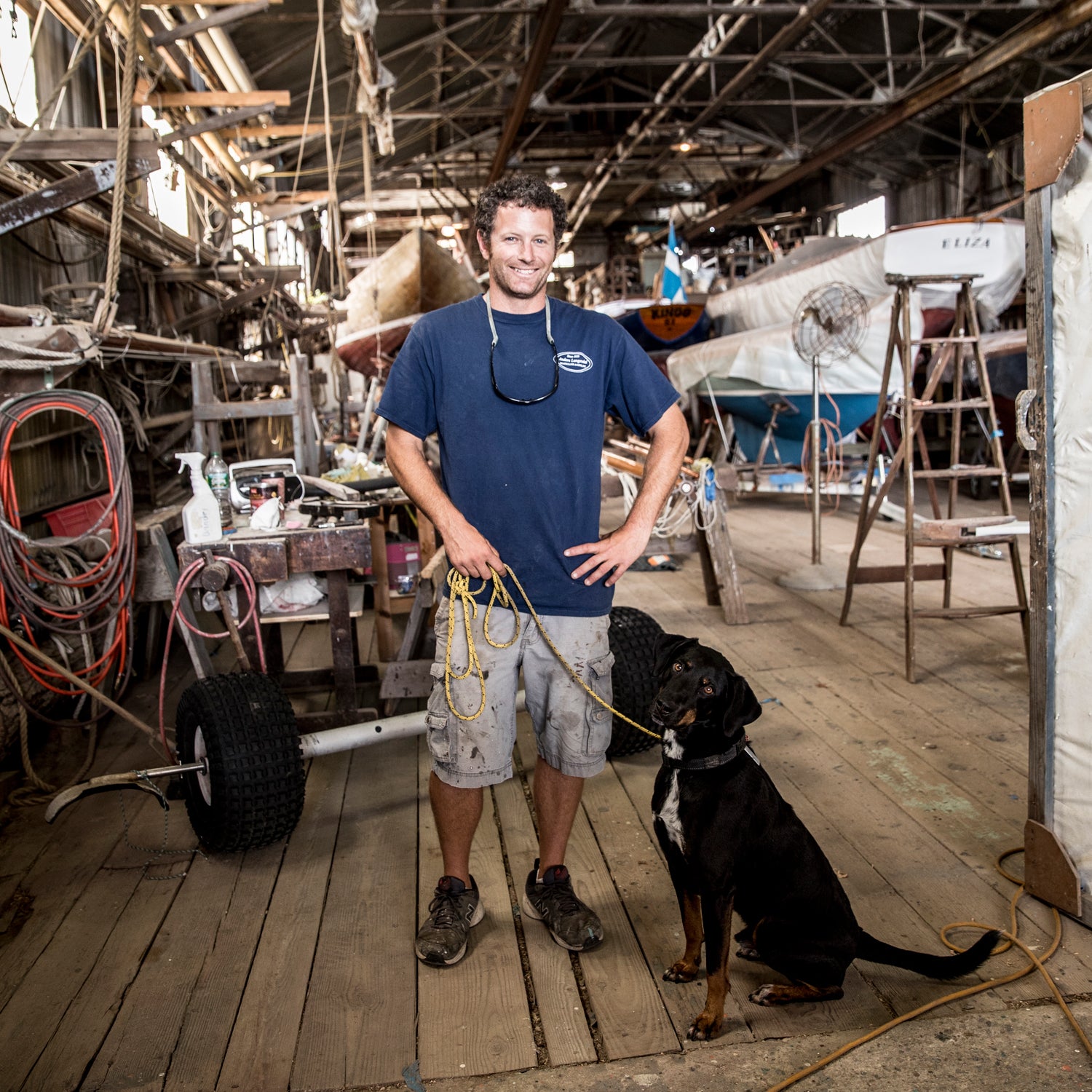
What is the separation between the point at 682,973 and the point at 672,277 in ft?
42.7

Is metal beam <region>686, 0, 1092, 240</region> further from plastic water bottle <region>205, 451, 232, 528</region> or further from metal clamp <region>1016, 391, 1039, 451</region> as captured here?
plastic water bottle <region>205, 451, 232, 528</region>

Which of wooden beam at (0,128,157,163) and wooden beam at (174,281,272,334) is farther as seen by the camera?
wooden beam at (174,281,272,334)

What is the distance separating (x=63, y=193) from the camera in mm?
3879

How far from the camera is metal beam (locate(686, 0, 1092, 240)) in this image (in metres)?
9.35

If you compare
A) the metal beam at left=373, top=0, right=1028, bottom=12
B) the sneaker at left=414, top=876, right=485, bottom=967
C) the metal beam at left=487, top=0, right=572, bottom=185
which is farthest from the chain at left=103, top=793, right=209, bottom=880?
the metal beam at left=373, top=0, right=1028, bottom=12

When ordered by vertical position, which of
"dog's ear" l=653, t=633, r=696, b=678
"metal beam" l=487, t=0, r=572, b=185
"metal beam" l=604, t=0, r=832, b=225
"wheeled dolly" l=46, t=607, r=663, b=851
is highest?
"metal beam" l=604, t=0, r=832, b=225

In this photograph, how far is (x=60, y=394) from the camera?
3686 mm

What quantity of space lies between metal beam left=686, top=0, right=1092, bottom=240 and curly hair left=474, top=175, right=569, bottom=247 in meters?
9.17

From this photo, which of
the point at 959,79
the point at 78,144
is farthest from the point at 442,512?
the point at 959,79

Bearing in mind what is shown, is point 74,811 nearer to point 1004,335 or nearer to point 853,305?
point 853,305

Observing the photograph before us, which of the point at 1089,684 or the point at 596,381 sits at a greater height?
the point at 596,381

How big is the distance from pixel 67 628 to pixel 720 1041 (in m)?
2.82

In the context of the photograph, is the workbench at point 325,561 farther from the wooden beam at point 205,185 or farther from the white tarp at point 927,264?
the white tarp at point 927,264

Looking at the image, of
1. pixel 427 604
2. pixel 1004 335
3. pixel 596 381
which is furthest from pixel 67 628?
pixel 1004 335
